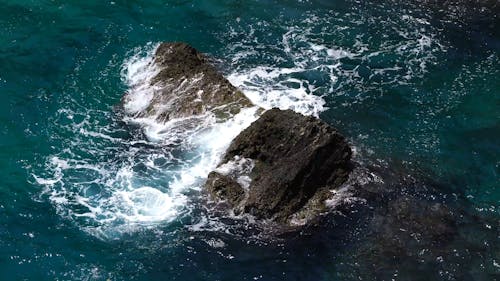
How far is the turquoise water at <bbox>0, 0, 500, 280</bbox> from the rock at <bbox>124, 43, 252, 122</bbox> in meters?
1.48

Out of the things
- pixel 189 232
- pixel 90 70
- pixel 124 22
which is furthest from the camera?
pixel 124 22

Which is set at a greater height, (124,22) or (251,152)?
(124,22)

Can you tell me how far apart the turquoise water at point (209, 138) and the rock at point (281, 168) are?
1.20m

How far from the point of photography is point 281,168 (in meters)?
22.0

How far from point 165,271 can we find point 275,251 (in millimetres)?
3743

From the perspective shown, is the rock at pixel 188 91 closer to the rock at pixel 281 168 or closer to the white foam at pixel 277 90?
the white foam at pixel 277 90

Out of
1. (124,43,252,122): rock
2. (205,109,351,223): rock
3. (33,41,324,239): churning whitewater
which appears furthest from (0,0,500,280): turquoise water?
(124,43,252,122): rock

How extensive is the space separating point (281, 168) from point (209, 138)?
4096mm

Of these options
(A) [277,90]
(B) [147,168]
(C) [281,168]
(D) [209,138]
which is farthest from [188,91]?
(C) [281,168]

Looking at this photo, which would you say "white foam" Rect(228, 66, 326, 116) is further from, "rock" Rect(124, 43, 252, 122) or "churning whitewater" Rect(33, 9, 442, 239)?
"rock" Rect(124, 43, 252, 122)

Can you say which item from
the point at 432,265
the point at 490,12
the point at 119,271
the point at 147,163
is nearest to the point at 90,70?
the point at 147,163

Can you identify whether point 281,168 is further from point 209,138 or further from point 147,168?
point 147,168

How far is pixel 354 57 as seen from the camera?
29.8 meters

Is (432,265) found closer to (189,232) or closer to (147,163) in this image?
(189,232)
